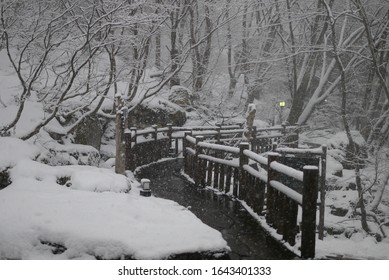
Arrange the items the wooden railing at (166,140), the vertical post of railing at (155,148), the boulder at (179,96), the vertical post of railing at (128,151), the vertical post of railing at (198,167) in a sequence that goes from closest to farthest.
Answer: the vertical post of railing at (198,167), the vertical post of railing at (128,151), the wooden railing at (166,140), the vertical post of railing at (155,148), the boulder at (179,96)

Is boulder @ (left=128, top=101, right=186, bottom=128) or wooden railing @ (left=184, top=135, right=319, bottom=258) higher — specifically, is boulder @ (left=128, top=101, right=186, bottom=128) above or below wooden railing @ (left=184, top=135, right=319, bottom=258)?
above

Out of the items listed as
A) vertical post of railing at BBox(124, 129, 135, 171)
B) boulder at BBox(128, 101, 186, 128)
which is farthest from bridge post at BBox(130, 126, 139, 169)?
boulder at BBox(128, 101, 186, 128)

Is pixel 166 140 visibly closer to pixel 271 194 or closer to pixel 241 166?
pixel 241 166

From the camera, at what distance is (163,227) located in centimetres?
412

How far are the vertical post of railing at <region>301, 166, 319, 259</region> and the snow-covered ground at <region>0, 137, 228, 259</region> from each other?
1150mm

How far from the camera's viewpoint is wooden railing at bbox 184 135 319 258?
14.1 feet

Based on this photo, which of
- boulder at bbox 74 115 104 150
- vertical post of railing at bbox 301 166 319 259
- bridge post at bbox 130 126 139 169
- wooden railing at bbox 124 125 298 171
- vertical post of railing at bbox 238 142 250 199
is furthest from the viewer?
boulder at bbox 74 115 104 150

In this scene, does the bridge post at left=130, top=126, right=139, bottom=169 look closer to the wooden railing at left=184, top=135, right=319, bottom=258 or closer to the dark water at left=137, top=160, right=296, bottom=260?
the dark water at left=137, top=160, right=296, bottom=260

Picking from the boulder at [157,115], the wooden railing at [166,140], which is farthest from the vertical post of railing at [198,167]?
the boulder at [157,115]

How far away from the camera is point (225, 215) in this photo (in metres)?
6.46

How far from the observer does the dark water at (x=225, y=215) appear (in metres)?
4.79

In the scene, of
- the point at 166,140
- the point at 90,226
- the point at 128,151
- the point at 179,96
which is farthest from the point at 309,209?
the point at 179,96

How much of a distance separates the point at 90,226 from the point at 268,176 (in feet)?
9.54

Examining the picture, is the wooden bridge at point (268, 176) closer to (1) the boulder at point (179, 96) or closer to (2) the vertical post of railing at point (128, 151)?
(2) the vertical post of railing at point (128, 151)
